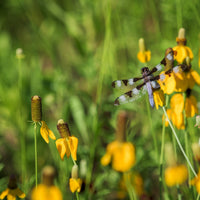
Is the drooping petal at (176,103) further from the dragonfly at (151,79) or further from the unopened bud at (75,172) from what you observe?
the unopened bud at (75,172)

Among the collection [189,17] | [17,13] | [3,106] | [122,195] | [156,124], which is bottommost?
[122,195]

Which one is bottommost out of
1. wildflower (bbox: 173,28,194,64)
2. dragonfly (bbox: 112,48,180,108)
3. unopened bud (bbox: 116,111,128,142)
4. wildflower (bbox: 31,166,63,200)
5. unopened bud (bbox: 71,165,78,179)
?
wildflower (bbox: 31,166,63,200)

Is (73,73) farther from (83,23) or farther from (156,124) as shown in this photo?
(156,124)

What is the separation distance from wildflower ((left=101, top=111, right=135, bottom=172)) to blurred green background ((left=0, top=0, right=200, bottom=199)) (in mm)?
852

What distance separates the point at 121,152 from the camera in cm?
99

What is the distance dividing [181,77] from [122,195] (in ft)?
3.48

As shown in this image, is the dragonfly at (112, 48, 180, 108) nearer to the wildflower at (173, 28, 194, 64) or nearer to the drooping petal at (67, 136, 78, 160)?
the wildflower at (173, 28, 194, 64)

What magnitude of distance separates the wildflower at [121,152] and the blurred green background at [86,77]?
2.79ft

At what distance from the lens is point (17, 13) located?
4.50 m

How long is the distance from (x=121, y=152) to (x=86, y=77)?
2132 millimetres

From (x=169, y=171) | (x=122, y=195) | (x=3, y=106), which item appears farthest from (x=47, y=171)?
(x=3, y=106)

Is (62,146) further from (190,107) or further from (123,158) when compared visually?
(190,107)

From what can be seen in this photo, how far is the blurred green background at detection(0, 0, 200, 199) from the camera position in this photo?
229 centimetres

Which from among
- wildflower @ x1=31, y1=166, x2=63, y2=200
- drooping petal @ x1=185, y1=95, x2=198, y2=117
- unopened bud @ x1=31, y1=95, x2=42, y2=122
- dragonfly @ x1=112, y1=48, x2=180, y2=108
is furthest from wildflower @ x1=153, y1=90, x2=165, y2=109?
wildflower @ x1=31, y1=166, x2=63, y2=200
